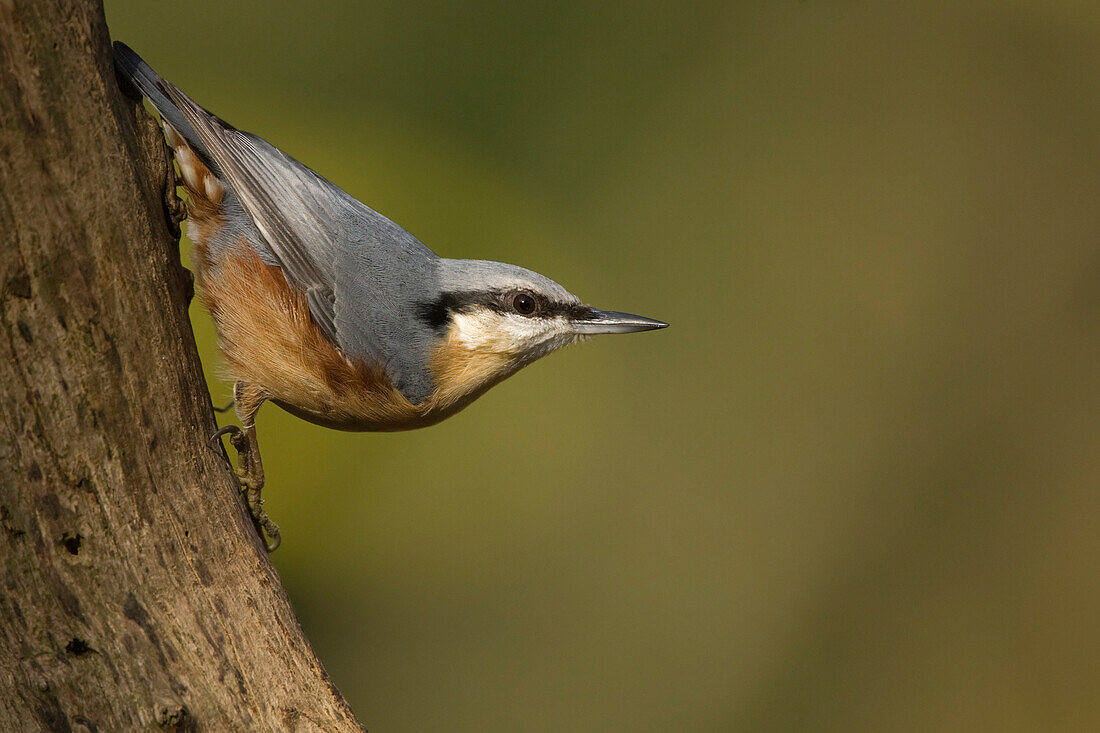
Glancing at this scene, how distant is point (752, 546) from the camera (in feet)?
12.3

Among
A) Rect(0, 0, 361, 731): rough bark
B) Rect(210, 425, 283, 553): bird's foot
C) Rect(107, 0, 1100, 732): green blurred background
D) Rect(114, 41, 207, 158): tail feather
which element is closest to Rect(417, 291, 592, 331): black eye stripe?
Rect(210, 425, 283, 553): bird's foot

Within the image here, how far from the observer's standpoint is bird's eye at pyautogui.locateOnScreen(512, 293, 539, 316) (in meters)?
2.14

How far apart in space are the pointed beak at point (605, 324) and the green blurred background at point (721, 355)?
1392mm

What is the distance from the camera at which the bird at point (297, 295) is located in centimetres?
192

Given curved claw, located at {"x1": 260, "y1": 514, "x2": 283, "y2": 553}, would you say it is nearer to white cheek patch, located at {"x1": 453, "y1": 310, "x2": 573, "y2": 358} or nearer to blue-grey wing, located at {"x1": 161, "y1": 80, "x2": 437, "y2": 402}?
blue-grey wing, located at {"x1": 161, "y1": 80, "x2": 437, "y2": 402}

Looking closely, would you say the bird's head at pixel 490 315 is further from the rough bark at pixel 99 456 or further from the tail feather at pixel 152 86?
the rough bark at pixel 99 456

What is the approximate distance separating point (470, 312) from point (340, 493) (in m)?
1.40

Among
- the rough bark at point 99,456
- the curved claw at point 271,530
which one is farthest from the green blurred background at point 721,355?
the rough bark at point 99,456

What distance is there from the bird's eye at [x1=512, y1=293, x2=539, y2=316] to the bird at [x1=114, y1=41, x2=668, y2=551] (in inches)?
8.0

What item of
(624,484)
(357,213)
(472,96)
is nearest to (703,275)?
(624,484)

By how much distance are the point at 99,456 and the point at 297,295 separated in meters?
0.73

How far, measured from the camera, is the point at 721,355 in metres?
3.99

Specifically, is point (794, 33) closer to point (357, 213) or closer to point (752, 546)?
point (752, 546)

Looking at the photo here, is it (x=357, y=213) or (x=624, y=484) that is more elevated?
(x=357, y=213)
